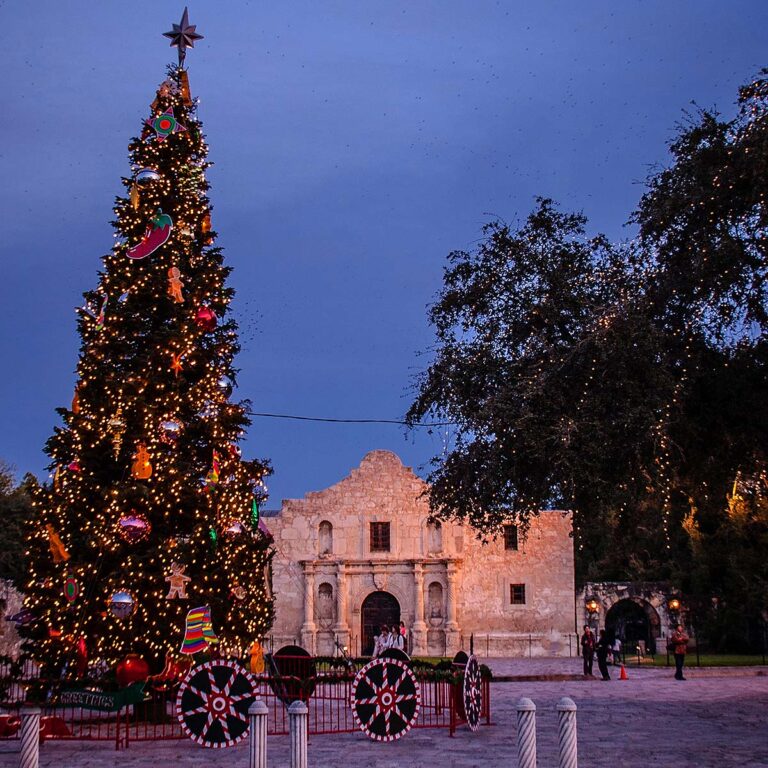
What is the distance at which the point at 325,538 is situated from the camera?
128 feet

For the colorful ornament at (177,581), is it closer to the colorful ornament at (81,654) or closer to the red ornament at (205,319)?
the colorful ornament at (81,654)

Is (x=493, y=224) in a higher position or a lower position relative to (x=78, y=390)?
higher

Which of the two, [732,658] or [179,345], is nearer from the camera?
[179,345]

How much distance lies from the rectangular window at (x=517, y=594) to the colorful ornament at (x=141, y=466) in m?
25.9

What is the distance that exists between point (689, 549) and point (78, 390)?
3136 centimetres

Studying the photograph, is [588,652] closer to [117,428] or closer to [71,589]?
[117,428]

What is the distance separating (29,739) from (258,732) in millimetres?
1964

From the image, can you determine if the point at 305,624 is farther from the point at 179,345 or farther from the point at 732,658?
the point at 179,345

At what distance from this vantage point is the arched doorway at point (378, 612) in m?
38.2

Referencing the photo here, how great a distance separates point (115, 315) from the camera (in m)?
15.8

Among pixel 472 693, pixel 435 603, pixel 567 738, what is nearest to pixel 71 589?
pixel 472 693

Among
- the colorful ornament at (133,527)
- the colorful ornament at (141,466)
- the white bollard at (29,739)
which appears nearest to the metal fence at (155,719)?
the colorful ornament at (133,527)

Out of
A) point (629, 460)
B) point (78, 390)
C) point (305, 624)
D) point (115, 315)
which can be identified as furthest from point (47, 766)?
point (305, 624)

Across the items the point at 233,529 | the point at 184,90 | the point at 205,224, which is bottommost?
the point at 233,529
